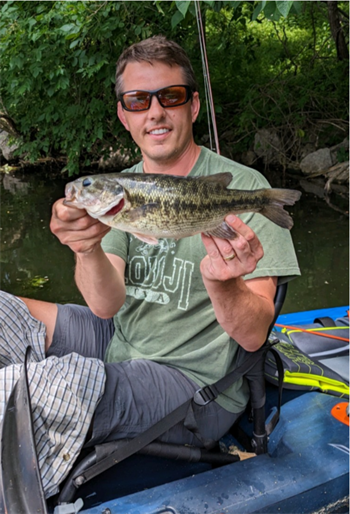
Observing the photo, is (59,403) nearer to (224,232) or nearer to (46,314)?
(46,314)

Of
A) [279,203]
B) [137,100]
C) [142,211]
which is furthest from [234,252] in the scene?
[137,100]

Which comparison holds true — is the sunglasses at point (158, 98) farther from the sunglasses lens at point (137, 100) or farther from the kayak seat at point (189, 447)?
the kayak seat at point (189, 447)

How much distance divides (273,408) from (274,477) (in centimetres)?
40

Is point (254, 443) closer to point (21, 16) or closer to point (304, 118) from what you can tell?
point (21, 16)

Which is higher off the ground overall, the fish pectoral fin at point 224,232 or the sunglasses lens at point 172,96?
the sunglasses lens at point 172,96

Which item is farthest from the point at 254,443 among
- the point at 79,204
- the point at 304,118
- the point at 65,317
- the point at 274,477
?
the point at 304,118

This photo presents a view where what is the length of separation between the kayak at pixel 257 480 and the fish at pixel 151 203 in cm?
107

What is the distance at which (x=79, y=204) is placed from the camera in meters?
1.51

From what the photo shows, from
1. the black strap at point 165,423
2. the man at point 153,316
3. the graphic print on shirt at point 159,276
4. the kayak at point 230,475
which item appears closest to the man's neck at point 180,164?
the man at point 153,316

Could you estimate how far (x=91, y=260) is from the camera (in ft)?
6.12

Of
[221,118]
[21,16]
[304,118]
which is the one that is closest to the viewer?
[21,16]

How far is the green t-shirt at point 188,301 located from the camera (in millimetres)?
2059

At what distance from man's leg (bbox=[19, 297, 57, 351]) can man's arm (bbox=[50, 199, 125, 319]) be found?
0.33 metres

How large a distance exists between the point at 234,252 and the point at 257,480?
1.04 metres
